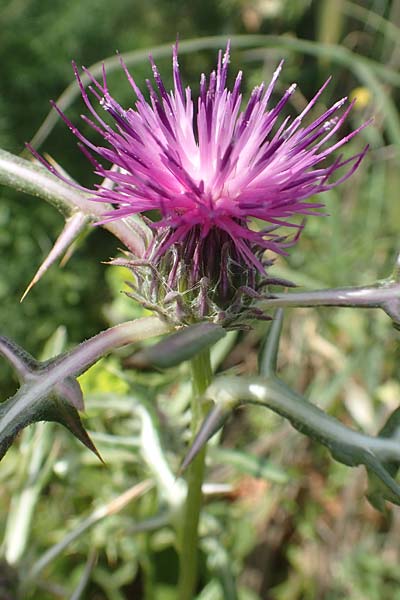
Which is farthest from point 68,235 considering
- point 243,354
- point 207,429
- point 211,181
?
point 243,354

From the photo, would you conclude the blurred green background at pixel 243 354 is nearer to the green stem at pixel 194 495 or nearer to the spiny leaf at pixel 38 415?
the green stem at pixel 194 495

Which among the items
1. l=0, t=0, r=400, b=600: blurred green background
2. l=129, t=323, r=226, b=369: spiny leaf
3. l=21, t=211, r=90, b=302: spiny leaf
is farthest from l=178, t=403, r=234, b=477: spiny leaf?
l=0, t=0, r=400, b=600: blurred green background

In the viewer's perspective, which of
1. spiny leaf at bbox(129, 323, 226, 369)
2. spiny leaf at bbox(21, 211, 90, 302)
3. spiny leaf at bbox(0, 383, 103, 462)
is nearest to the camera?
spiny leaf at bbox(129, 323, 226, 369)

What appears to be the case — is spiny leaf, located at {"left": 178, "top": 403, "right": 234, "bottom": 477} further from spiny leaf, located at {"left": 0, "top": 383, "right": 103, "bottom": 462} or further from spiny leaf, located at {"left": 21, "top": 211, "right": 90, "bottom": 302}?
spiny leaf, located at {"left": 21, "top": 211, "right": 90, "bottom": 302}

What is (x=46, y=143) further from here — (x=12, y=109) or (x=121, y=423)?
(x=121, y=423)

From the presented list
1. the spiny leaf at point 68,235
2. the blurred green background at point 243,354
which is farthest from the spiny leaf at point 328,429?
the blurred green background at point 243,354

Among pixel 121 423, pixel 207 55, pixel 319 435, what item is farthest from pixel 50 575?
pixel 207 55
